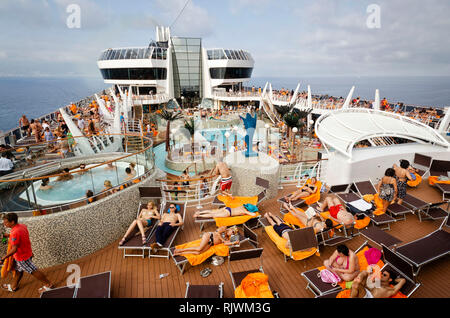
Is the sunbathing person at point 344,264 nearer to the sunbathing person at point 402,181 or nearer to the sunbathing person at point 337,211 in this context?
the sunbathing person at point 337,211

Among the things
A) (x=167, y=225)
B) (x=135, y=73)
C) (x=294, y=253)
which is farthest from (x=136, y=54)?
(x=294, y=253)

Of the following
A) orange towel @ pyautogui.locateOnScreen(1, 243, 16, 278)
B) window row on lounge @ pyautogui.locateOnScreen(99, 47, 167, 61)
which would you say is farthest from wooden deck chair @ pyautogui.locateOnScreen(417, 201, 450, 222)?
window row on lounge @ pyautogui.locateOnScreen(99, 47, 167, 61)

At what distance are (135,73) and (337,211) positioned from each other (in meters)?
32.6

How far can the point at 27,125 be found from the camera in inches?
488

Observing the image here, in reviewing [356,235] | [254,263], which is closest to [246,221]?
[254,263]

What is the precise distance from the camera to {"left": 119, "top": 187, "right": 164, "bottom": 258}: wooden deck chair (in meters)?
4.61

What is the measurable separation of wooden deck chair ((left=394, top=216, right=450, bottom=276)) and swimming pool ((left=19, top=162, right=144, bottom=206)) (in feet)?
18.5

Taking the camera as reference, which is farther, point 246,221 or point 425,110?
point 425,110

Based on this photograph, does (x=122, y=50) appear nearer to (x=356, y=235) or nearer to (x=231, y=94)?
(x=231, y=94)

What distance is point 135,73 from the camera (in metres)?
32.0

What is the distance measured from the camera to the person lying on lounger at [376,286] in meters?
3.27

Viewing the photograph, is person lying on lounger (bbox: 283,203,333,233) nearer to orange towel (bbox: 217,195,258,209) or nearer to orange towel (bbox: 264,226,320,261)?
orange towel (bbox: 264,226,320,261)
